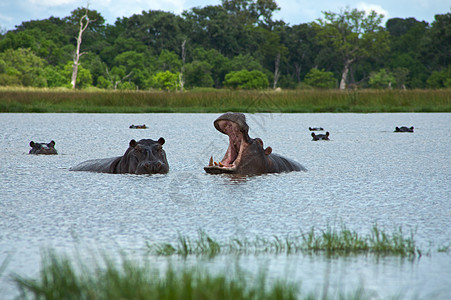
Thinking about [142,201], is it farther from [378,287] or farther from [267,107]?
[267,107]

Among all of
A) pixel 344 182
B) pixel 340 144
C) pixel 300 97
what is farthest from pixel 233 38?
pixel 344 182

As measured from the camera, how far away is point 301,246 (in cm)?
305

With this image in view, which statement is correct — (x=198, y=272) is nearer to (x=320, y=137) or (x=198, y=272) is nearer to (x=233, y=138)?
(x=233, y=138)

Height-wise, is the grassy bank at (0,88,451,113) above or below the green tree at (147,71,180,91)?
below

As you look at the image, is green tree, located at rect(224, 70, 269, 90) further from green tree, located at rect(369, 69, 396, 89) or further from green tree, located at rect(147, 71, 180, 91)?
green tree, located at rect(369, 69, 396, 89)

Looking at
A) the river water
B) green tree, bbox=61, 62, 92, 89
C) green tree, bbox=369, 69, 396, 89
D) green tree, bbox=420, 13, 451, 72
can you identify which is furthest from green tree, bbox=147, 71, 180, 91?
the river water

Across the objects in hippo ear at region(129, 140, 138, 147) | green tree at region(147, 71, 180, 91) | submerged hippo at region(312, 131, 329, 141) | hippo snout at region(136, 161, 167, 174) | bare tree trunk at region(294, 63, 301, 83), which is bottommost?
hippo snout at region(136, 161, 167, 174)

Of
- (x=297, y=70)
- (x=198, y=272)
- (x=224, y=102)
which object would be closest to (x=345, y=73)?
(x=297, y=70)

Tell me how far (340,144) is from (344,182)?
4115 millimetres

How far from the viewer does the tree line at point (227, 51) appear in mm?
48406

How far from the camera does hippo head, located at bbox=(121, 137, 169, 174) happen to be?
18.9 ft

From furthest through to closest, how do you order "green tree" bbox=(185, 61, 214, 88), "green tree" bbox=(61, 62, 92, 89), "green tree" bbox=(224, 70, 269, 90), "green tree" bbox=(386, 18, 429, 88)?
"green tree" bbox=(386, 18, 429, 88) < "green tree" bbox=(224, 70, 269, 90) < "green tree" bbox=(185, 61, 214, 88) < "green tree" bbox=(61, 62, 92, 89)

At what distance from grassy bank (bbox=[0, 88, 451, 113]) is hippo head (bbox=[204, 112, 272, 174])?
1327 centimetres

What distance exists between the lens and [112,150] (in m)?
8.52
